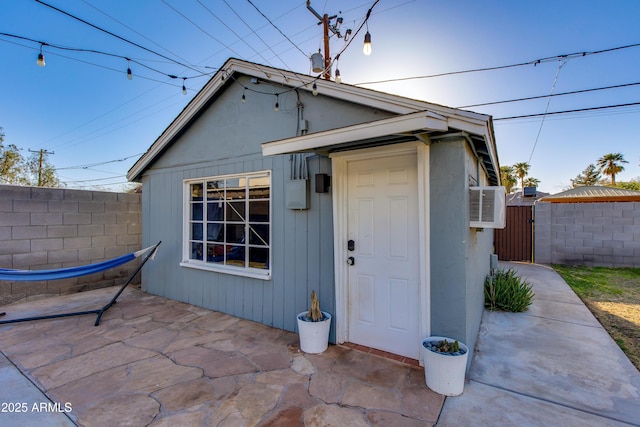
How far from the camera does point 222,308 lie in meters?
4.54

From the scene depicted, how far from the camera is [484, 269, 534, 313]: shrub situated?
4.72 m

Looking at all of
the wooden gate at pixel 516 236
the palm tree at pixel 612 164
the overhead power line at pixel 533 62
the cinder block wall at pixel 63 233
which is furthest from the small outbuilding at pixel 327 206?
the palm tree at pixel 612 164

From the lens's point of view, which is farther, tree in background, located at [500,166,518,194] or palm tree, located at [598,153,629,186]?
tree in background, located at [500,166,518,194]

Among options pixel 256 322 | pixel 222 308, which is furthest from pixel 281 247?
pixel 222 308

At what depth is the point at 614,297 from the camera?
17.5ft

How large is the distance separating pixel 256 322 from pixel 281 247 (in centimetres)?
116

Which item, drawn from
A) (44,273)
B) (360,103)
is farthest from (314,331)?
(44,273)

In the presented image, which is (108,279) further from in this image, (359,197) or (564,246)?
(564,246)

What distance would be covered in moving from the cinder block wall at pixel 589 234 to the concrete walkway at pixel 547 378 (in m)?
A: 5.40

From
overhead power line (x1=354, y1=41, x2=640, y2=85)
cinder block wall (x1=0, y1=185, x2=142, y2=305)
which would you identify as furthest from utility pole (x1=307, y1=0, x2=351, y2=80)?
cinder block wall (x1=0, y1=185, x2=142, y2=305)

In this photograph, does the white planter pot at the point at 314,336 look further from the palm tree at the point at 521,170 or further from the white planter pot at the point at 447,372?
the palm tree at the point at 521,170

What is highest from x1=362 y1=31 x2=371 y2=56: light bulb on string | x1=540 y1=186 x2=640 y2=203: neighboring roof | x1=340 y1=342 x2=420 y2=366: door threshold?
x1=362 y1=31 x2=371 y2=56: light bulb on string

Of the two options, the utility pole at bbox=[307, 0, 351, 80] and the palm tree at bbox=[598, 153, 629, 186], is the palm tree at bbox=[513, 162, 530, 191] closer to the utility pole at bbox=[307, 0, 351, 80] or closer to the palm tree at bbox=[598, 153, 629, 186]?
the palm tree at bbox=[598, 153, 629, 186]

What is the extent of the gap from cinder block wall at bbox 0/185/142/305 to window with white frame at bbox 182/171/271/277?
2343 mm
